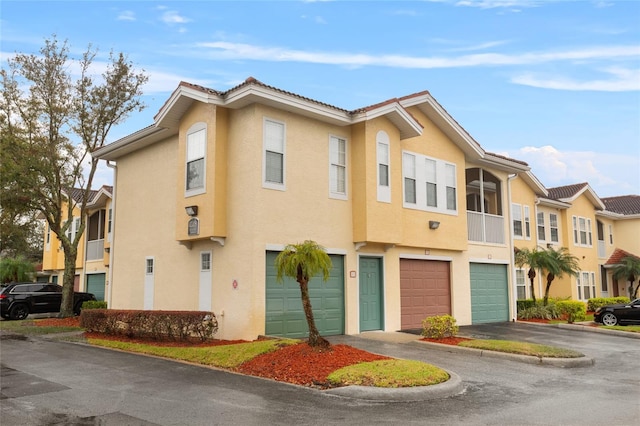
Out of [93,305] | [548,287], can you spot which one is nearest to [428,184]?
[548,287]

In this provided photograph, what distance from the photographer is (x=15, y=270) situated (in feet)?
132

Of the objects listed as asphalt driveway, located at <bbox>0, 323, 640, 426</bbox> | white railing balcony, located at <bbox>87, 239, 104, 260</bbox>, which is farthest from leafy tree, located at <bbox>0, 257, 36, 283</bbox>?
asphalt driveway, located at <bbox>0, 323, 640, 426</bbox>

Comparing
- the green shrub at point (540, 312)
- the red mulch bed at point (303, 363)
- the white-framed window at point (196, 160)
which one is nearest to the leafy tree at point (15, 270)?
the white-framed window at point (196, 160)

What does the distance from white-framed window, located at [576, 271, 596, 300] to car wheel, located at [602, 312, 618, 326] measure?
1037 cm

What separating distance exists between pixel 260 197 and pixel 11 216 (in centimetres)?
1664

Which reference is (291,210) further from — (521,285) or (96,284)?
(96,284)

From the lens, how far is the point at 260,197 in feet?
46.7

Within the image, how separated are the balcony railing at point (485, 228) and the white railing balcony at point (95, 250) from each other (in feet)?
68.3

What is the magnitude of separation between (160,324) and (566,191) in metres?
26.7

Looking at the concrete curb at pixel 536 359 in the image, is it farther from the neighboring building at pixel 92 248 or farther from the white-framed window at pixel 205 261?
the neighboring building at pixel 92 248

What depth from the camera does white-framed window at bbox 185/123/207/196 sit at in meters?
15.2

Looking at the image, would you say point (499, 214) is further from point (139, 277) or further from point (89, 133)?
point (89, 133)

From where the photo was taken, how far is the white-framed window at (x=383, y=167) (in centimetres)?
1664

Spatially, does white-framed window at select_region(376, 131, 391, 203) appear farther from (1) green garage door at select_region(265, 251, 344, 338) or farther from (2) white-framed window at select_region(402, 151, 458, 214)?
(1) green garage door at select_region(265, 251, 344, 338)
